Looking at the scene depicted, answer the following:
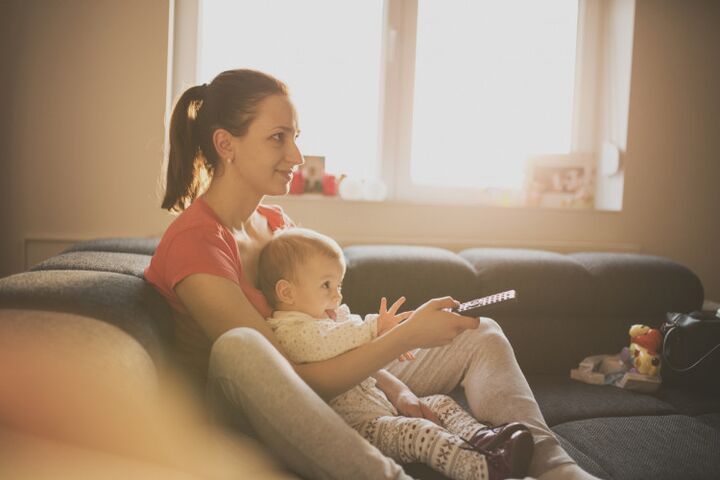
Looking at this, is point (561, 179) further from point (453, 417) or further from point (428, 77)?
point (453, 417)

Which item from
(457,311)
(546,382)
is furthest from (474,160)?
(457,311)

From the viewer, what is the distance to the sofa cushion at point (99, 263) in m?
1.33

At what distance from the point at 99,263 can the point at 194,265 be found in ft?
1.41

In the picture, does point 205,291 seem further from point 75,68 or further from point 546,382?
point 75,68

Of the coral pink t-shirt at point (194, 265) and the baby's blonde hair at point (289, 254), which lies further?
the baby's blonde hair at point (289, 254)

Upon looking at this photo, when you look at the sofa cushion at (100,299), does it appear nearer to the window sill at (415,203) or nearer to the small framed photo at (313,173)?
the window sill at (415,203)

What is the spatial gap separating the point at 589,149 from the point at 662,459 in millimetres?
1990

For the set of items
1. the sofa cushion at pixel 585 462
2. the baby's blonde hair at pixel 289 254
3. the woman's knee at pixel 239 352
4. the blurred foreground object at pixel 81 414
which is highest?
the baby's blonde hair at pixel 289 254

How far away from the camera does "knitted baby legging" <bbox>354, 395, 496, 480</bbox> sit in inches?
40.9

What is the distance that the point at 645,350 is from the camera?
1.76 m

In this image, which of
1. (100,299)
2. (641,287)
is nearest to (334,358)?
(100,299)

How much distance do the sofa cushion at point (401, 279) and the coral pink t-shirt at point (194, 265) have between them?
0.63 meters

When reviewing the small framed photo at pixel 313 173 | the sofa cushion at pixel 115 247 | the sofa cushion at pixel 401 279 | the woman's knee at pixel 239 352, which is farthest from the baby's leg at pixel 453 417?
the small framed photo at pixel 313 173

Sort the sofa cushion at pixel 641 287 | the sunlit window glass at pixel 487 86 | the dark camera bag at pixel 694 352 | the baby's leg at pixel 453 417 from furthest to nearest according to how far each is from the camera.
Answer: the sunlit window glass at pixel 487 86, the sofa cushion at pixel 641 287, the dark camera bag at pixel 694 352, the baby's leg at pixel 453 417
